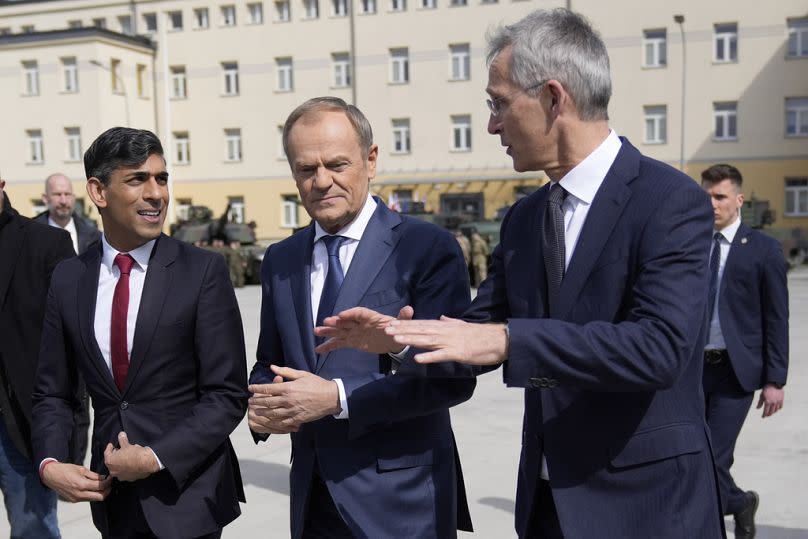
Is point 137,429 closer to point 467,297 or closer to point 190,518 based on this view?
point 190,518

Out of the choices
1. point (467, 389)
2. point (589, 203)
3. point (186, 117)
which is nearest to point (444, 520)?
point (467, 389)

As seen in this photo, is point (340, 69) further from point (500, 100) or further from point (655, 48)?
point (500, 100)

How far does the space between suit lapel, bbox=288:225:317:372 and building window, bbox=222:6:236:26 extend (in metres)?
39.4

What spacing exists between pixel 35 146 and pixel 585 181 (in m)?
42.4

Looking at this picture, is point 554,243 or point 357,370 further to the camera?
point 357,370

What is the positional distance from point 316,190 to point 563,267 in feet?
2.84

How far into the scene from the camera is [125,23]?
141 feet

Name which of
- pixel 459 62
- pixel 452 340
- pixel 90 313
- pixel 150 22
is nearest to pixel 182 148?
pixel 150 22

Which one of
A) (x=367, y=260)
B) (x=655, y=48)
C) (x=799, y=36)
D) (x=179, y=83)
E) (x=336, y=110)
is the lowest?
(x=367, y=260)

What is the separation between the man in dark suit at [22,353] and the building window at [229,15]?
38.2m

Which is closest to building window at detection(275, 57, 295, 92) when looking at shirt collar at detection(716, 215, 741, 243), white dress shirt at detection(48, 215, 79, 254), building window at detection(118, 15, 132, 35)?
building window at detection(118, 15, 132, 35)

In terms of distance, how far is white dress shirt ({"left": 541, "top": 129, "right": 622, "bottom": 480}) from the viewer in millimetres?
2244

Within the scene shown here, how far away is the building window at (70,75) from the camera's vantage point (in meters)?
39.5

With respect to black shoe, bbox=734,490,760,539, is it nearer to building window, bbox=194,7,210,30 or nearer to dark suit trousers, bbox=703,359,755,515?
dark suit trousers, bbox=703,359,755,515
